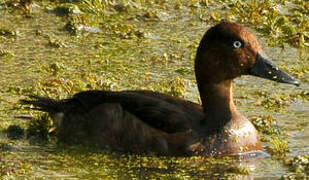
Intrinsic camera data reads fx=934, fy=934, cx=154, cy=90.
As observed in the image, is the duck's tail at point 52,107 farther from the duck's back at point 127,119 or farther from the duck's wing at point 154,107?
the duck's wing at point 154,107

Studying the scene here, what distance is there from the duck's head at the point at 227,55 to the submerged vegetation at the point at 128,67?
79cm

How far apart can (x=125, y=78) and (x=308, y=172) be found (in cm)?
336

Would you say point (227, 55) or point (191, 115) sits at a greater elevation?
point (227, 55)

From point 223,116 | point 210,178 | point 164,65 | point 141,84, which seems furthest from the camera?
point 164,65

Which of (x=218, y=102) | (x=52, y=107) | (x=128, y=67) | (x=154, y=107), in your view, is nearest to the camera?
(x=154, y=107)

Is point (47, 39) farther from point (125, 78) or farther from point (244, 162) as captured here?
point (244, 162)

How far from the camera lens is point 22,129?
9.44 metres

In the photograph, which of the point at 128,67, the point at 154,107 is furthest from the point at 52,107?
the point at 128,67

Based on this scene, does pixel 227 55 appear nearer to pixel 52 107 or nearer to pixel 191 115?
pixel 191 115

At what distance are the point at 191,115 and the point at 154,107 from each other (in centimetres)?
37

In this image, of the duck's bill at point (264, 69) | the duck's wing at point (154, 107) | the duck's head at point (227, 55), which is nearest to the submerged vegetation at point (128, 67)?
the duck's wing at point (154, 107)

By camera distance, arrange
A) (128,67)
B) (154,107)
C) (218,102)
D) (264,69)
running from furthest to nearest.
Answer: (128,67) → (264,69) → (218,102) → (154,107)

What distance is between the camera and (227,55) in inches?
362

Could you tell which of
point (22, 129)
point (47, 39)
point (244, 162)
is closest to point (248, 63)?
point (244, 162)
